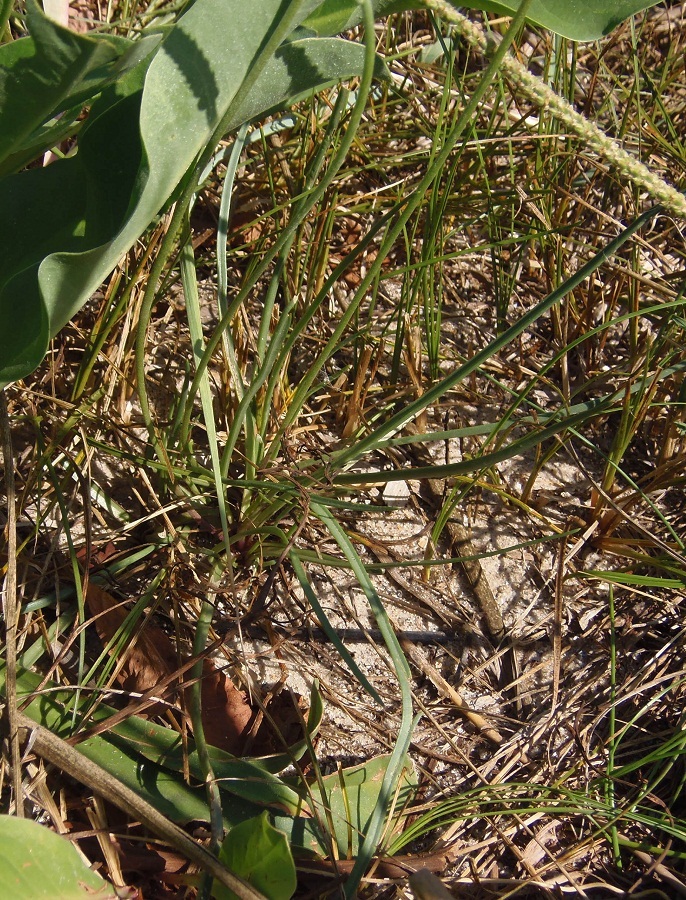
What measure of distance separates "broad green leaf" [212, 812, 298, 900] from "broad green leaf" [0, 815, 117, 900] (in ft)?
0.35

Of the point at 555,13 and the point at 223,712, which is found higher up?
the point at 555,13

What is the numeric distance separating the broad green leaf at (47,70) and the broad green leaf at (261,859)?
2.08 feet

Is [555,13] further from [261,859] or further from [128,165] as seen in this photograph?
[261,859]

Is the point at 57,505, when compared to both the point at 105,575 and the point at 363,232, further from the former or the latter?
the point at 363,232

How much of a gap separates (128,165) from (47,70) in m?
0.10

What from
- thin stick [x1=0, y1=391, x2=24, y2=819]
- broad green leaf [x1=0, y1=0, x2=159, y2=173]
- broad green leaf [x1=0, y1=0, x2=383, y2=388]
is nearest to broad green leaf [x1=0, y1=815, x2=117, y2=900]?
thin stick [x1=0, y1=391, x2=24, y2=819]

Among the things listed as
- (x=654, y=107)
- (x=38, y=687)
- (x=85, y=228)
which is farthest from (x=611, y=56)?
(x=38, y=687)

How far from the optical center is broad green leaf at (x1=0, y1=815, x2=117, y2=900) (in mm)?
601

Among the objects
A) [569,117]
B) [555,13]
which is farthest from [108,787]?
[555,13]

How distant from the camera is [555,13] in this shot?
0.73 metres

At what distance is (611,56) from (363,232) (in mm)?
706

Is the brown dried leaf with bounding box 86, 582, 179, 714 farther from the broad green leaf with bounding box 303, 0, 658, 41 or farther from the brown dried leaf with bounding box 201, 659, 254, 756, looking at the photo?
the broad green leaf with bounding box 303, 0, 658, 41

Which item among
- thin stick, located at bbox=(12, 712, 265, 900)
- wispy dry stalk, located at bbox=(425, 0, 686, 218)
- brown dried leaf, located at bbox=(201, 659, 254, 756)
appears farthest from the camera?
brown dried leaf, located at bbox=(201, 659, 254, 756)

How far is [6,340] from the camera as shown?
721mm
